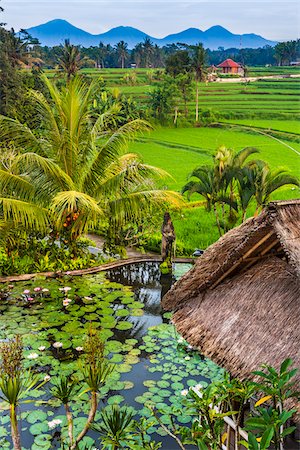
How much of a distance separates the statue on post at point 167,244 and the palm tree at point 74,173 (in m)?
0.37

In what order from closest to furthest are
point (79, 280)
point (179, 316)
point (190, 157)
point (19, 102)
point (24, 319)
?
point (179, 316) < point (24, 319) < point (79, 280) < point (19, 102) < point (190, 157)

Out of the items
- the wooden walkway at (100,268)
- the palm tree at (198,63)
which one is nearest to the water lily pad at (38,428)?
the wooden walkway at (100,268)

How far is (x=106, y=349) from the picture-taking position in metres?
4.89

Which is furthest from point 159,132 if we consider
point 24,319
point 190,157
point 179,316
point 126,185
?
point 179,316

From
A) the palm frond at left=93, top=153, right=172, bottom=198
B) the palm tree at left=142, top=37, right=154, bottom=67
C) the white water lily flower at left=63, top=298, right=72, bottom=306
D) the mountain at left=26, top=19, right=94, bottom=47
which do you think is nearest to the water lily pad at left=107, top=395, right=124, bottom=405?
the white water lily flower at left=63, top=298, right=72, bottom=306

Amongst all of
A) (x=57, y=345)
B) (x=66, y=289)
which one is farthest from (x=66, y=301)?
(x=57, y=345)

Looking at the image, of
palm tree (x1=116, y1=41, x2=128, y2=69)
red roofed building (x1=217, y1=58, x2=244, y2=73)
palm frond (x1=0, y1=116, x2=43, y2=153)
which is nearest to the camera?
palm frond (x1=0, y1=116, x2=43, y2=153)

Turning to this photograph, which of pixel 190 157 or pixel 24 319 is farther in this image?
pixel 190 157

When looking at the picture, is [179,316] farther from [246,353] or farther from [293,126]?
[293,126]

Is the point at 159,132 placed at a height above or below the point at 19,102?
below

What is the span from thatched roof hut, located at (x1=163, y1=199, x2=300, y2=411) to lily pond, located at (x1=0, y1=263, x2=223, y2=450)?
2.56 ft

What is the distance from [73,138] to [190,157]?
8603 millimetres

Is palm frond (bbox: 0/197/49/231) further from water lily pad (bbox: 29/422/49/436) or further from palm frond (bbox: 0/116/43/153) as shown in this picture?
water lily pad (bbox: 29/422/49/436)

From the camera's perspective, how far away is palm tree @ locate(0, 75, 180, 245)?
6.65 meters
